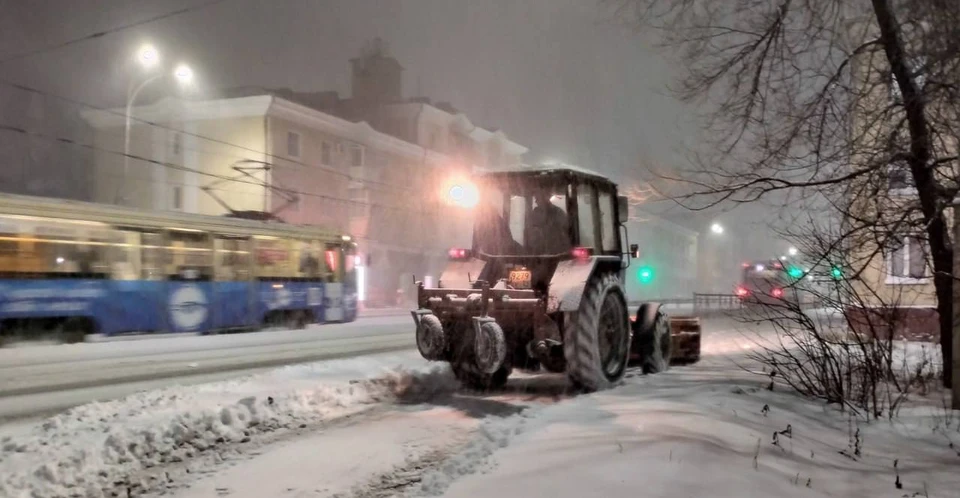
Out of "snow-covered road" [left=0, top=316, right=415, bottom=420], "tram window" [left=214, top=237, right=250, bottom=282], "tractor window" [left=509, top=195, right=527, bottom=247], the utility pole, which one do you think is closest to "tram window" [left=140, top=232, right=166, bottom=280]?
"snow-covered road" [left=0, top=316, right=415, bottom=420]

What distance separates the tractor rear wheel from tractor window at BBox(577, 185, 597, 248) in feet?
1.79

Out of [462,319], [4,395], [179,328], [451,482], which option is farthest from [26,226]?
[451,482]

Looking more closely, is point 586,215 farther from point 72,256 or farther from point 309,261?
point 309,261

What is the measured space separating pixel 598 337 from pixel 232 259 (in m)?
14.7

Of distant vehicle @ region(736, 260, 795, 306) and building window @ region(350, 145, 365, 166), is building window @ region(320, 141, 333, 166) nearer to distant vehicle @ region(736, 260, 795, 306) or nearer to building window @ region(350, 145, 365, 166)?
building window @ region(350, 145, 365, 166)

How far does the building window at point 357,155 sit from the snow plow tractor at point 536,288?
35.1m

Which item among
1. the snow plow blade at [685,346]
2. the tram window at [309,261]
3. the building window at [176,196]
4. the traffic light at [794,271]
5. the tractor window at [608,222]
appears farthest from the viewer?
the building window at [176,196]

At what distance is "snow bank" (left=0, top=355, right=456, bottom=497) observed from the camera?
612 centimetres

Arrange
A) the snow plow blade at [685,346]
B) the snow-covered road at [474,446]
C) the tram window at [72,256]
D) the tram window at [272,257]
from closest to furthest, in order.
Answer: the snow-covered road at [474,446]
the snow plow blade at [685,346]
the tram window at [72,256]
the tram window at [272,257]

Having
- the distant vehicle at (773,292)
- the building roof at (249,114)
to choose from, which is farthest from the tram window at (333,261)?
the distant vehicle at (773,292)

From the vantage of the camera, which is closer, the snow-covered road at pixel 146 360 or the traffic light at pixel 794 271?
the traffic light at pixel 794 271

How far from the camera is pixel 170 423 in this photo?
745cm

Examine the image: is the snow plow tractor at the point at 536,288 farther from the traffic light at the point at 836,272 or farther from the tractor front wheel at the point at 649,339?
the traffic light at the point at 836,272

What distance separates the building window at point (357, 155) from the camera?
45438 mm
